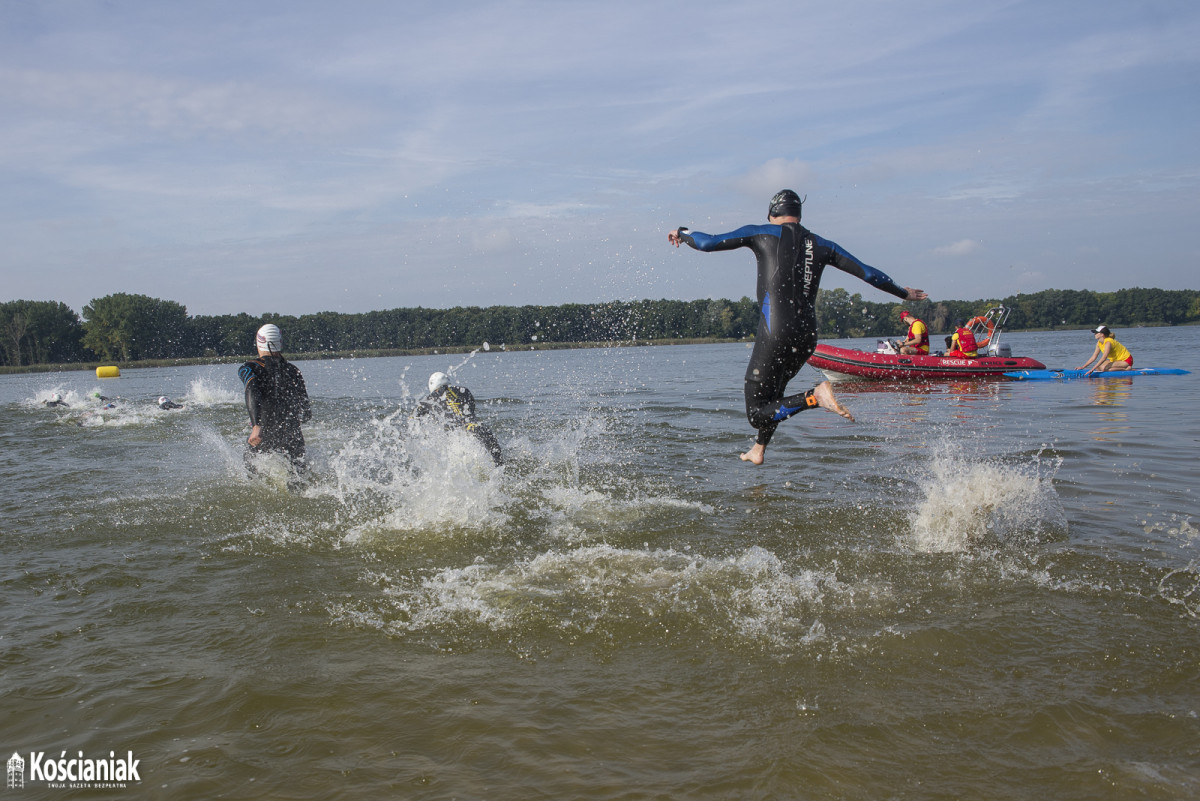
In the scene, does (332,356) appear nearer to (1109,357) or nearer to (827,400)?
(1109,357)

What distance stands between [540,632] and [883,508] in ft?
13.5

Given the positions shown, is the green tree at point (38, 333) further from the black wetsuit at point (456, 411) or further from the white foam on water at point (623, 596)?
the white foam on water at point (623, 596)

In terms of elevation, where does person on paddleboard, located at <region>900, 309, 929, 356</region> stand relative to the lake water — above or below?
above

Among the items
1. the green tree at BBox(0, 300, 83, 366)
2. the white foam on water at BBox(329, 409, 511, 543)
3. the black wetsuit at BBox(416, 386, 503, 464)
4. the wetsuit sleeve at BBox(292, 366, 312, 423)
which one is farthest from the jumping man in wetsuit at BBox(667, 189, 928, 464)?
the green tree at BBox(0, 300, 83, 366)

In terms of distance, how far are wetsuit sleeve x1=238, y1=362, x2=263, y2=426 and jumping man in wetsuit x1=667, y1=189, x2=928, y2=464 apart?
481cm

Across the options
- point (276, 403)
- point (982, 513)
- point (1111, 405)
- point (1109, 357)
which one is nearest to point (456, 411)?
point (276, 403)

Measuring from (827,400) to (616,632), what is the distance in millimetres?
2724

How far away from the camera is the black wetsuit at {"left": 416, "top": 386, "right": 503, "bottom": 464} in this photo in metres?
8.59

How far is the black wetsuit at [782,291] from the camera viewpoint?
5.93 metres

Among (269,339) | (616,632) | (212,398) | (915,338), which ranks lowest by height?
(616,632)

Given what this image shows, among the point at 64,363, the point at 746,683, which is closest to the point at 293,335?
the point at 64,363

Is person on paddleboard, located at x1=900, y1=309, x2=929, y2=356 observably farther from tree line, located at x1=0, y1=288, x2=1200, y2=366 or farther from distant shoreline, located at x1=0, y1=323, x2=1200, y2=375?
tree line, located at x1=0, y1=288, x2=1200, y2=366

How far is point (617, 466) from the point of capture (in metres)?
9.93

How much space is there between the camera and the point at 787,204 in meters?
6.04
